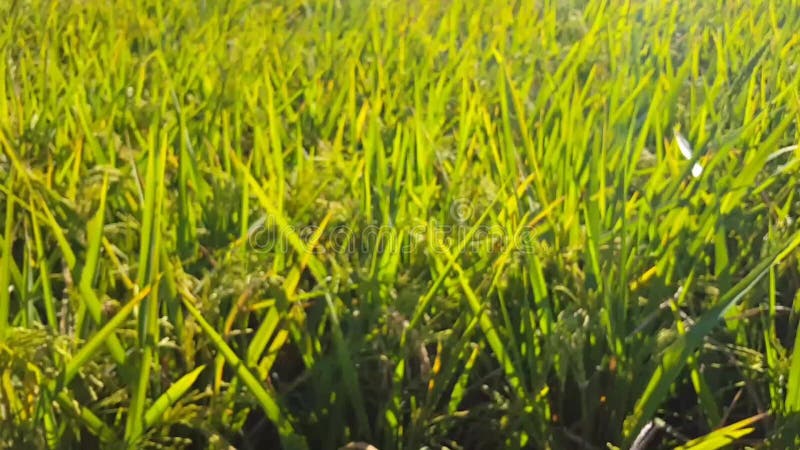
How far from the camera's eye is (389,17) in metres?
1.45

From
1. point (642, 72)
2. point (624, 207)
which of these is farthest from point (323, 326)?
point (642, 72)

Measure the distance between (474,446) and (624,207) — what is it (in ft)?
0.71

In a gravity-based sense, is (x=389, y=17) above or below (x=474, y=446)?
above

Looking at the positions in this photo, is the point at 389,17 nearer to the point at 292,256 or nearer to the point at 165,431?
the point at 292,256

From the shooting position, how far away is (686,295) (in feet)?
2.32

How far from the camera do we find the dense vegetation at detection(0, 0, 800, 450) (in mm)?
612

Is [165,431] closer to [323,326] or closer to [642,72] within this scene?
[323,326]

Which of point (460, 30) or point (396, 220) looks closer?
point (396, 220)

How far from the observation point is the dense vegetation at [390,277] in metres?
0.61

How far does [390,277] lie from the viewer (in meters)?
0.69

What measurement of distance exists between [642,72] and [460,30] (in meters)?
0.46

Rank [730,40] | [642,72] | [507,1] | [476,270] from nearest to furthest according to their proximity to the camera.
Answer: [476,270], [642,72], [730,40], [507,1]

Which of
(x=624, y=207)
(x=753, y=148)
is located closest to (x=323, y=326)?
(x=624, y=207)

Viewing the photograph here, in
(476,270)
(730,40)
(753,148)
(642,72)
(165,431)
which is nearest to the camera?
(165,431)
